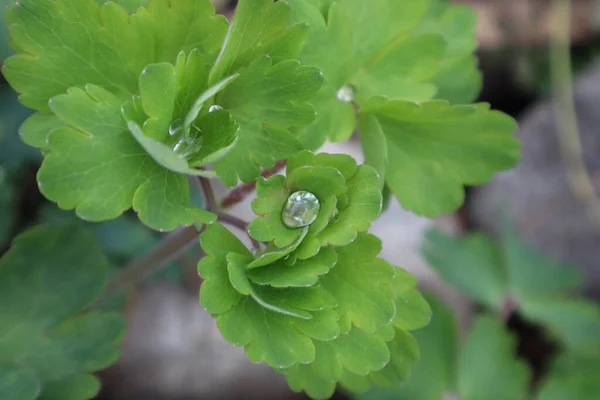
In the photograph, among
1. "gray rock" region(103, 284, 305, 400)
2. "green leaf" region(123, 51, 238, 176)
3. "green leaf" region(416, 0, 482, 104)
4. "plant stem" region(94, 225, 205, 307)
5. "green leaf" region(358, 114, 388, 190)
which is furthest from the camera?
"gray rock" region(103, 284, 305, 400)

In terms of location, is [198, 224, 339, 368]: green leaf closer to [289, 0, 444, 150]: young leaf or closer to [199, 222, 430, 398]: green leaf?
[199, 222, 430, 398]: green leaf

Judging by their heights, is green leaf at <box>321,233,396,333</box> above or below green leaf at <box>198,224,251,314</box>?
below

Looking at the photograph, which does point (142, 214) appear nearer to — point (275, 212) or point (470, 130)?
point (275, 212)

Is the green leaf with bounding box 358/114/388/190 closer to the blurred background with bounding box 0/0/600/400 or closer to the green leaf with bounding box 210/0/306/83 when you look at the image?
the green leaf with bounding box 210/0/306/83

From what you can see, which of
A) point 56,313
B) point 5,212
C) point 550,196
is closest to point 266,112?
point 56,313

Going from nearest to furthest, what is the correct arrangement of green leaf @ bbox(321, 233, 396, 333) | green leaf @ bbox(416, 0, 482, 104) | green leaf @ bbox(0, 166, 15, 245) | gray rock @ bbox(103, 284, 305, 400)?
green leaf @ bbox(321, 233, 396, 333) < green leaf @ bbox(416, 0, 482, 104) < green leaf @ bbox(0, 166, 15, 245) < gray rock @ bbox(103, 284, 305, 400)

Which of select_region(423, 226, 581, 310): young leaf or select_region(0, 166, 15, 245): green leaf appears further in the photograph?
select_region(423, 226, 581, 310): young leaf

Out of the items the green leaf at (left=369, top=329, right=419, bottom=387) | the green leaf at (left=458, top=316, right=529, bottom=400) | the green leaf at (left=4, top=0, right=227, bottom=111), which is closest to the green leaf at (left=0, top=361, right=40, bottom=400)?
the green leaf at (left=4, top=0, right=227, bottom=111)

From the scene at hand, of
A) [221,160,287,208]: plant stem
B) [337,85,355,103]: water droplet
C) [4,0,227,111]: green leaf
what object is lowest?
[221,160,287,208]: plant stem
